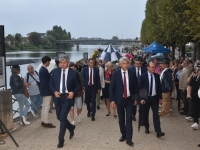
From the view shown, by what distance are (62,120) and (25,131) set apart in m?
2.03

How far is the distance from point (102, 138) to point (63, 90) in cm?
155

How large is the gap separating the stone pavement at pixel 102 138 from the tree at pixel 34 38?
63387mm

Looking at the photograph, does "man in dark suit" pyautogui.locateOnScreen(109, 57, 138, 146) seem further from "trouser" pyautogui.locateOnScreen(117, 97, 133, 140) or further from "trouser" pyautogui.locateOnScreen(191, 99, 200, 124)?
"trouser" pyautogui.locateOnScreen(191, 99, 200, 124)

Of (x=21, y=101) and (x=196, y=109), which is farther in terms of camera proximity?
(x=21, y=101)

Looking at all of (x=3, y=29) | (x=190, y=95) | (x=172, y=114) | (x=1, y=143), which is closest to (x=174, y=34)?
(x=172, y=114)

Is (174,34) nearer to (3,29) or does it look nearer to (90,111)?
(90,111)

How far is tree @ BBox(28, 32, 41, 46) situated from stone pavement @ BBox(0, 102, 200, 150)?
208 ft

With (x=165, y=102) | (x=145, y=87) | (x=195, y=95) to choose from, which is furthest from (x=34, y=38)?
(x=145, y=87)

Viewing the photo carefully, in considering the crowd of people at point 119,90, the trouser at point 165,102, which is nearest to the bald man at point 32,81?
the crowd of people at point 119,90

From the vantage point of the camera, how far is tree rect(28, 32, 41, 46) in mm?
71031

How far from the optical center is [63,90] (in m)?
6.89

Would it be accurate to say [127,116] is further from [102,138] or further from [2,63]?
[2,63]

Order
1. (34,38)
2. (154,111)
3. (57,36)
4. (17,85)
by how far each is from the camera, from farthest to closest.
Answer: (57,36)
(34,38)
(17,85)
(154,111)

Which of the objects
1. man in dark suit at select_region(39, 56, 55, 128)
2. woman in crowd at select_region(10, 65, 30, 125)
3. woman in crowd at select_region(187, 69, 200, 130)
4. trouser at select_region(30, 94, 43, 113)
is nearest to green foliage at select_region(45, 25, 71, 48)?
trouser at select_region(30, 94, 43, 113)
